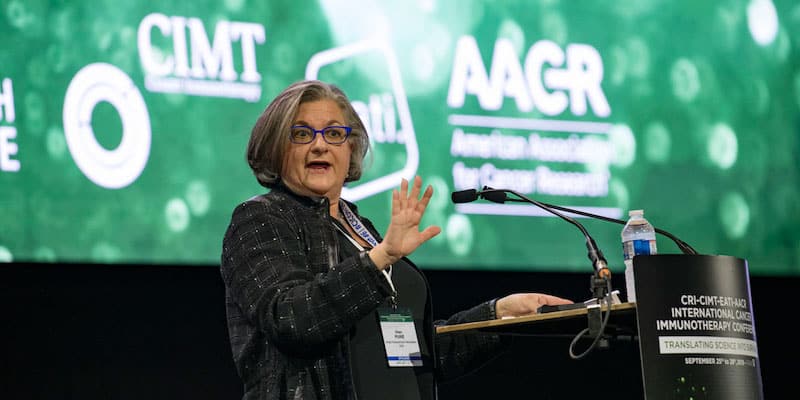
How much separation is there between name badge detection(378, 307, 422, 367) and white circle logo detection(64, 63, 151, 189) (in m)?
1.70

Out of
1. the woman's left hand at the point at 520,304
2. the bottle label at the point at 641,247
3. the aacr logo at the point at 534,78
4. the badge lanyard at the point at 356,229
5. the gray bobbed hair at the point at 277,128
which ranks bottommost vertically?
the woman's left hand at the point at 520,304

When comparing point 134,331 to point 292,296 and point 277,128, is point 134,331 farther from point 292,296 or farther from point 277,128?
point 292,296

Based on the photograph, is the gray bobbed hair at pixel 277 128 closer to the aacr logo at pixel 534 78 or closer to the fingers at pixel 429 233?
the fingers at pixel 429 233

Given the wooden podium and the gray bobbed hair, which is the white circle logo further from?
the wooden podium

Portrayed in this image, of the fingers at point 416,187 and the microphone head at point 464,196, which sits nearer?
the fingers at point 416,187

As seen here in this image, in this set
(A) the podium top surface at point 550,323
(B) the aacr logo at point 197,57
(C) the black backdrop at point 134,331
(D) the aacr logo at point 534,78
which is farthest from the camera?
(D) the aacr logo at point 534,78

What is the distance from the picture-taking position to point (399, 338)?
230cm

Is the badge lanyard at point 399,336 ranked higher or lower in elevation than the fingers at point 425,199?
lower

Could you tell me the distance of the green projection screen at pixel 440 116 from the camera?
11.9 ft

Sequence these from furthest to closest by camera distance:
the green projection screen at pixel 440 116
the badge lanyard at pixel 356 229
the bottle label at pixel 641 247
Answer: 1. the green projection screen at pixel 440 116
2. the badge lanyard at pixel 356 229
3. the bottle label at pixel 641 247

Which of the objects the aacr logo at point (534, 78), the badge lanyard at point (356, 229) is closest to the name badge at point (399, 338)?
the badge lanyard at point (356, 229)

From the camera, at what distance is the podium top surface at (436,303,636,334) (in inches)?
82.8

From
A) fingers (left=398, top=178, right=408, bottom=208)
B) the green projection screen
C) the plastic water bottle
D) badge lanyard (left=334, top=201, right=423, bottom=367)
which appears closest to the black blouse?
badge lanyard (left=334, top=201, right=423, bottom=367)

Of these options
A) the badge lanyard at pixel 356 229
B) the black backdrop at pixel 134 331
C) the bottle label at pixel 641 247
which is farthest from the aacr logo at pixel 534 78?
the bottle label at pixel 641 247
